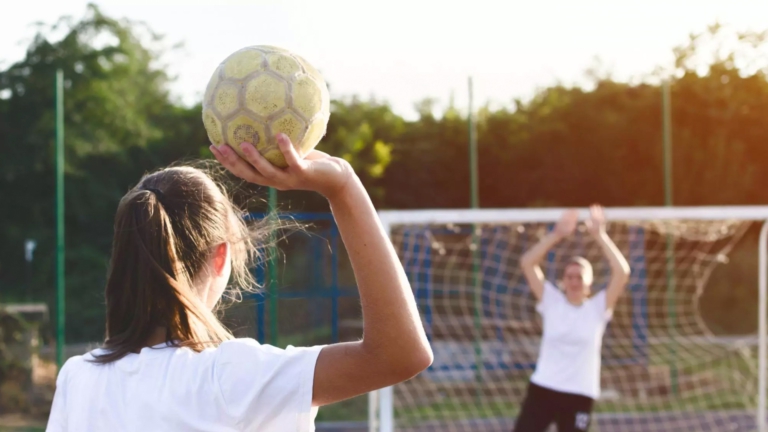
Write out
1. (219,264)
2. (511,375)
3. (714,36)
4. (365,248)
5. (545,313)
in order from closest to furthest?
(365,248)
(219,264)
(545,313)
(511,375)
(714,36)

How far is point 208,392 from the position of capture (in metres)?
1.32

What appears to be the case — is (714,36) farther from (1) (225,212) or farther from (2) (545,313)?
(1) (225,212)

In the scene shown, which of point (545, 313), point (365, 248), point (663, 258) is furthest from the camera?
point (663, 258)

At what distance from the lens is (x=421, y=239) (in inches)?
405

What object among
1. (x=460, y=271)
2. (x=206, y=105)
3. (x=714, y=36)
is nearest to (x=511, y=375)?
(x=460, y=271)

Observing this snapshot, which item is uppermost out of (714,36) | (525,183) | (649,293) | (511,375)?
(714,36)

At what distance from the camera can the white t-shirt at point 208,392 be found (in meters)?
1.31

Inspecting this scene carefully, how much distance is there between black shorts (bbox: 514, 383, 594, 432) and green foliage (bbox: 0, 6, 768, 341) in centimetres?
586

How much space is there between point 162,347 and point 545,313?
15.2 ft

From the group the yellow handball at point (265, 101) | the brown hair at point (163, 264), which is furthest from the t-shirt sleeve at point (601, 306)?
the brown hair at point (163, 264)

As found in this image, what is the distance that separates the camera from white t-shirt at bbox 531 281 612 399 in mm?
5570

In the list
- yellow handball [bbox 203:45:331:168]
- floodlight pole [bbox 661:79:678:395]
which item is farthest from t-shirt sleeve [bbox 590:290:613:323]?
yellow handball [bbox 203:45:331:168]

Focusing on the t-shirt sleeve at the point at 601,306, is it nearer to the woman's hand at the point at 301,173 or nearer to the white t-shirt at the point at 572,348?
the white t-shirt at the point at 572,348

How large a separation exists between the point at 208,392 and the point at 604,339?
33.7 feet
